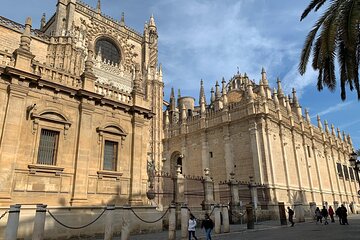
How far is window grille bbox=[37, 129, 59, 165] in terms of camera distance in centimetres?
1101

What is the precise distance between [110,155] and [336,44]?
10.8 metres

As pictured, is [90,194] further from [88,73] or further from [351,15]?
[351,15]

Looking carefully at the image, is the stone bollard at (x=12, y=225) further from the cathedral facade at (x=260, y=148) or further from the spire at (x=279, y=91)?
the spire at (x=279, y=91)

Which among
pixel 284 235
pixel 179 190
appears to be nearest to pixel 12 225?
pixel 179 190

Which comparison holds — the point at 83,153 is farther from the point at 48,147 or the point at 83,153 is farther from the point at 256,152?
the point at 256,152

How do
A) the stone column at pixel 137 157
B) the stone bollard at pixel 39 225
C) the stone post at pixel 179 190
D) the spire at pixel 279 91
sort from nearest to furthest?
1. the stone bollard at pixel 39 225
2. the stone column at pixel 137 157
3. the stone post at pixel 179 190
4. the spire at pixel 279 91

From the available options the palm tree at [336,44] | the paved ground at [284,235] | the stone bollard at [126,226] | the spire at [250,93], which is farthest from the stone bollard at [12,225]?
the spire at [250,93]

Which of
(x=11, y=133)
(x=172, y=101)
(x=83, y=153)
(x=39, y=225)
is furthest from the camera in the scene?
(x=172, y=101)

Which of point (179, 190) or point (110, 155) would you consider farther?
point (179, 190)

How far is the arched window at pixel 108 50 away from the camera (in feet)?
117

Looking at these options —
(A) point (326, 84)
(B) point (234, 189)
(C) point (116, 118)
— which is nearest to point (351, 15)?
(A) point (326, 84)

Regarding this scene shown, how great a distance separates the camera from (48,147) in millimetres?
11234

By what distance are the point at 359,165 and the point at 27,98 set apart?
1764cm

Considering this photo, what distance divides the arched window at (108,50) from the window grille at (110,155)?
24526 millimetres
